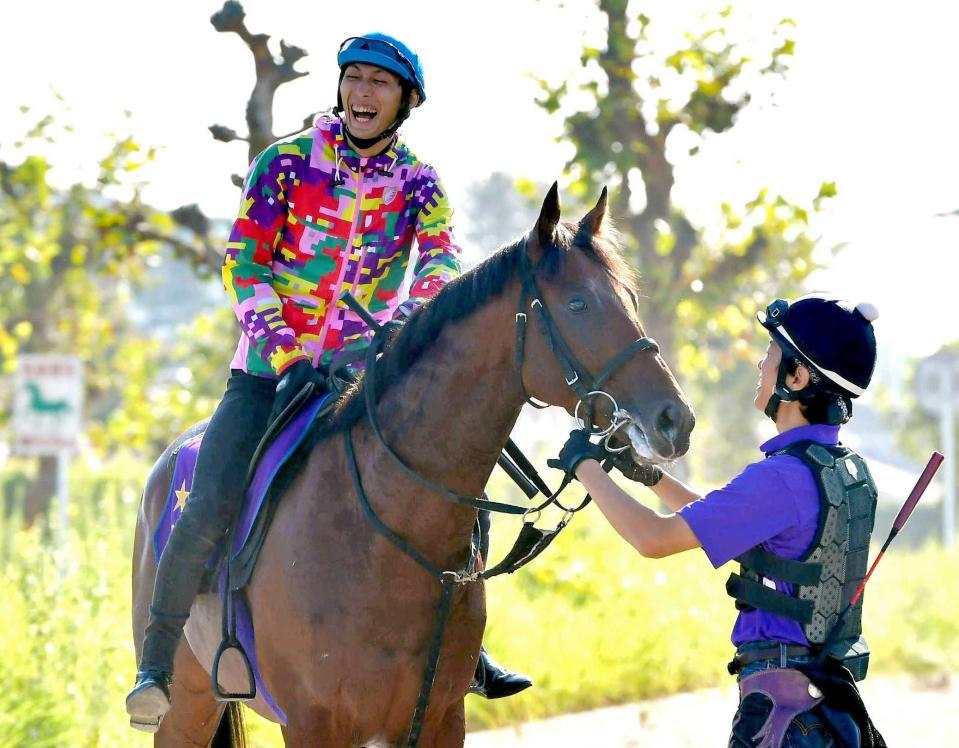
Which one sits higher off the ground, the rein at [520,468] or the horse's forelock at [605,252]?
the horse's forelock at [605,252]

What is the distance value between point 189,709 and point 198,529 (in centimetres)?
108

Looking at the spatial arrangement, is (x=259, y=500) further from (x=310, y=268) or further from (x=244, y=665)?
(x=310, y=268)

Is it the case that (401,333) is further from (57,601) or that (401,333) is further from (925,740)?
(925,740)

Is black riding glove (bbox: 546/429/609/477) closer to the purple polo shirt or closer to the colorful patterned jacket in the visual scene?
the purple polo shirt

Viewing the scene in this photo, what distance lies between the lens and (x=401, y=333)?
388cm

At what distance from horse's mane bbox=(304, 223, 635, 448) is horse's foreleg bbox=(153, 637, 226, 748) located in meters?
1.30

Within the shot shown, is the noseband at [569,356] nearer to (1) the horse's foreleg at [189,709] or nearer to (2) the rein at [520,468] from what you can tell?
(2) the rein at [520,468]

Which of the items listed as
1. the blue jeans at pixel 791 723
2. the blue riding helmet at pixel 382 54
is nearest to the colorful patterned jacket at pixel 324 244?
the blue riding helmet at pixel 382 54

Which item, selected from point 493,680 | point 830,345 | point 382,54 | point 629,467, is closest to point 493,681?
point 493,680

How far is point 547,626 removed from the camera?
926 cm

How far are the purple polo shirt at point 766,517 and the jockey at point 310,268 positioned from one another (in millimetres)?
1234

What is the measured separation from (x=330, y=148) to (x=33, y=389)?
6.70m

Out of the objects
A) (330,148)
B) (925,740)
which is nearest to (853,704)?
(330,148)

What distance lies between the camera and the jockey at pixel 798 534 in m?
3.18
